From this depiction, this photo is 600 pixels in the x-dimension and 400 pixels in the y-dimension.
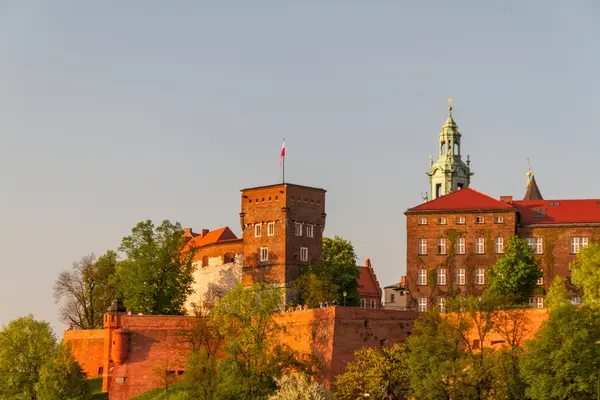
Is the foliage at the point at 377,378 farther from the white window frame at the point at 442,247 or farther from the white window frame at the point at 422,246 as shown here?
the white window frame at the point at 442,247

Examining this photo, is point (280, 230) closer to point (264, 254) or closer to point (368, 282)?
point (264, 254)

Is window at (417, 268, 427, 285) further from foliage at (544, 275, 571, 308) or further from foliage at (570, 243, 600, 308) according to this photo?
foliage at (570, 243, 600, 308)

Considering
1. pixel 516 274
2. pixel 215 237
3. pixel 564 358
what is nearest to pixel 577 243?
pixel 516 274

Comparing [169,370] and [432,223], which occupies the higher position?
[432,223]

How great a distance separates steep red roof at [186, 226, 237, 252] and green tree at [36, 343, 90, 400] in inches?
940

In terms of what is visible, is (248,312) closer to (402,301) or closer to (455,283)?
(455,283)

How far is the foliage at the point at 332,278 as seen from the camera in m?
96.0

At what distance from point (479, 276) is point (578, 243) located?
6863 mm

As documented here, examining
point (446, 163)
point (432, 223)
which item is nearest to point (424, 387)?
point (432, 223)

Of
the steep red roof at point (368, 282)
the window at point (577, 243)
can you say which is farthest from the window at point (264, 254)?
the steep red roof at point (368, 282)

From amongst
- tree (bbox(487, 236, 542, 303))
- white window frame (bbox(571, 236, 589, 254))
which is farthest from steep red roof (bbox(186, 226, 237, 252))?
white window frame (bbox(571, 236, 589, 254))

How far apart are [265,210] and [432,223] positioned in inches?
474

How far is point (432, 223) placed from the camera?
96375mm

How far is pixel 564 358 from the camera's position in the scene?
71.6 metres
